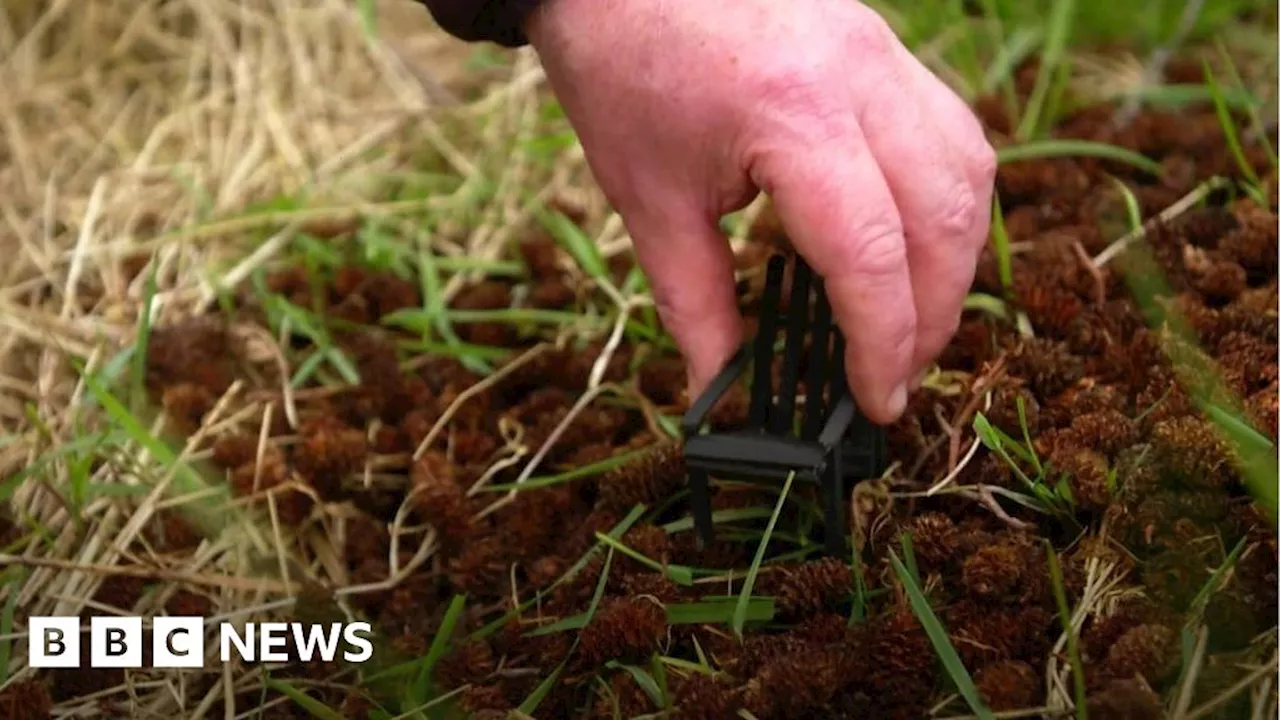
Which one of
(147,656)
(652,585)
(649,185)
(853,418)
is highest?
(649,185)

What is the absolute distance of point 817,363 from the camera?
1409 millimetres

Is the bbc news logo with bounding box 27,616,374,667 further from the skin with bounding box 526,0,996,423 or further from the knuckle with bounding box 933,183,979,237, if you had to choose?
the knuckle with bounding box 933,183,979,237

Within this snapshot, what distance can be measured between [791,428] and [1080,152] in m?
0.84

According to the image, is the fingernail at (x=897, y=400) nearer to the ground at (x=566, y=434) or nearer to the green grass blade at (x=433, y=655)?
the ground at (x=566, y=434)

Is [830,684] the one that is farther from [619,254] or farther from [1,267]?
[1,267]

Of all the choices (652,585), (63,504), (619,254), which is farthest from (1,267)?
(652,585)

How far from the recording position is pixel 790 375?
1393mm

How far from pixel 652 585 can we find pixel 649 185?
370mm

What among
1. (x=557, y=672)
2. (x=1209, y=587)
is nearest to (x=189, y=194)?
(x=557, y=672)

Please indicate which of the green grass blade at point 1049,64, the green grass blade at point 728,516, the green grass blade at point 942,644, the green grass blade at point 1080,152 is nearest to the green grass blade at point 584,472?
the green grass blade at point 728,516

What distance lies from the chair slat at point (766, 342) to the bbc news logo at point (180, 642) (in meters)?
0.45

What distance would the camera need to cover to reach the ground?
1257 mm

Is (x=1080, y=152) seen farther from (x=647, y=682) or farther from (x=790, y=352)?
(x=647, y=682)

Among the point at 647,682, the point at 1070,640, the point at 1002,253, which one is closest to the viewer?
the point at 1070,640
